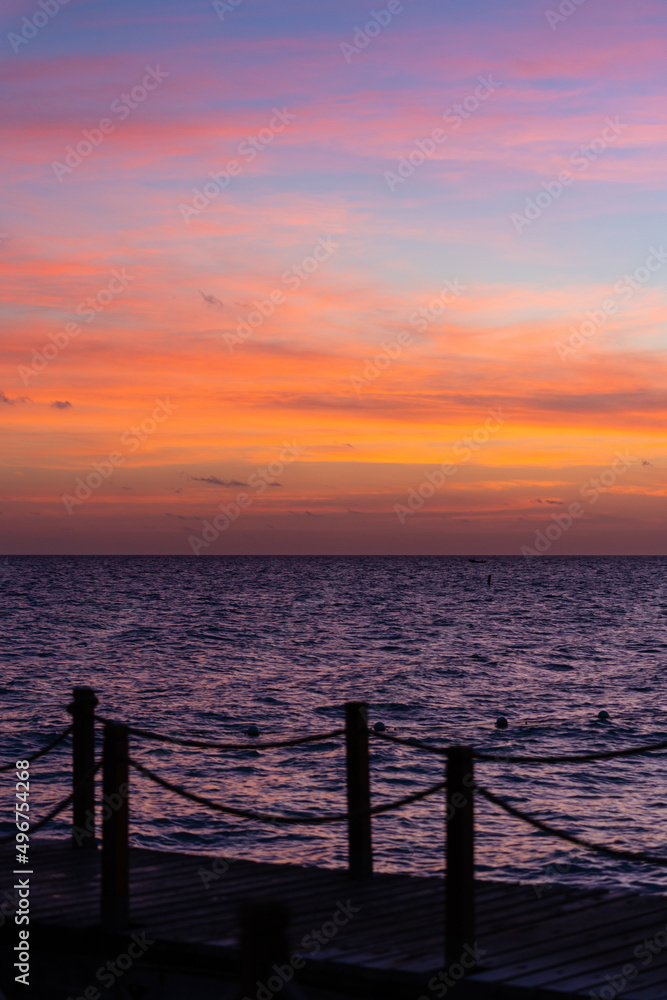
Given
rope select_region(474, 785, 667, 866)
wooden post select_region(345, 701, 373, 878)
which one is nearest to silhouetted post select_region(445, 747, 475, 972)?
rope select_region(474, 785, 667, 866)

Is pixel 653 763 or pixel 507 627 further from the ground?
pixel 507 627

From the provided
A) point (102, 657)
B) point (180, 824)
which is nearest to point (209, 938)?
point (180, 824)

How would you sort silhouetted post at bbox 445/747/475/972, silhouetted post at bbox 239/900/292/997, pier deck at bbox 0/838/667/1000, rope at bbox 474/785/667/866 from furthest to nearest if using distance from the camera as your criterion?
1. rope at bbox 474/785/667/866
2. silhouetted post at bbox 445/747/475/972
3. pier deck at bbox 0/838/667/1000
4. silhouetted post at bbox 239/900/292/997

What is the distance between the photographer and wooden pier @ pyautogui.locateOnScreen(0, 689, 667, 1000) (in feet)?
22.0

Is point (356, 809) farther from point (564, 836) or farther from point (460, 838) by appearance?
point (460, 838)

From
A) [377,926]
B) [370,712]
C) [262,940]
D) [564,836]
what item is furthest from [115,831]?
[370,712]

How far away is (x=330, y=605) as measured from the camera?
11231cm

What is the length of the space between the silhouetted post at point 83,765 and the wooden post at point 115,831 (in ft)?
4.87

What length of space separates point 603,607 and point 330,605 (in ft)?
88.9

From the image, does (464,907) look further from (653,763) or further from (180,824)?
(653,763)

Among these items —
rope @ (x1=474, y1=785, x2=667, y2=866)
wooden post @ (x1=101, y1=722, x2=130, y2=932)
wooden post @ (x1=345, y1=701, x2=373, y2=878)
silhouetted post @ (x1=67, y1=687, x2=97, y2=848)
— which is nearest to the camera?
rope @ (x1=474, y1=785, x2=667, y2=866)

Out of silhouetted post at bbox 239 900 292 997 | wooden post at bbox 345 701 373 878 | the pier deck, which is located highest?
wooden post at bbox 345 701 373 878

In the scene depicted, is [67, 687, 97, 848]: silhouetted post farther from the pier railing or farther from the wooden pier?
the wooden pier

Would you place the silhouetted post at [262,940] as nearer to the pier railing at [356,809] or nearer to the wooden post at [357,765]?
the pier railing at [356,809]
